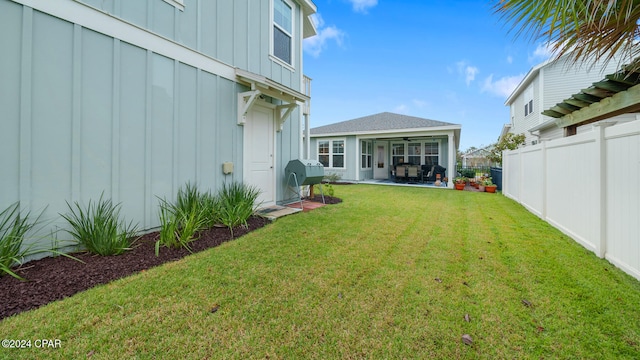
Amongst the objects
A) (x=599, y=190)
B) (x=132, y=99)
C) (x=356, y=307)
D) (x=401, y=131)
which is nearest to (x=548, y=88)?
(x=401, y=131)

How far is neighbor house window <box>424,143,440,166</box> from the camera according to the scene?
47.1 ft

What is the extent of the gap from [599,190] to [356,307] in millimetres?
3545

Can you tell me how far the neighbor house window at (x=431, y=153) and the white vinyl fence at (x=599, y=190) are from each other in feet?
30.6

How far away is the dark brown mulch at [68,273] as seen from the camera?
7.13ft

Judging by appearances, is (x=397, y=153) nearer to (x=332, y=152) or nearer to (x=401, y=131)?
(x=401, y=131)

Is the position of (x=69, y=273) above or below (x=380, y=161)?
below

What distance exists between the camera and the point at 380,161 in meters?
15.9

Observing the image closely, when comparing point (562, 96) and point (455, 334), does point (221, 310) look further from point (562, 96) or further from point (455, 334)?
point (562, 96)

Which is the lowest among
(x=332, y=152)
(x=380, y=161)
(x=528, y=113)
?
(x=380, y=161)

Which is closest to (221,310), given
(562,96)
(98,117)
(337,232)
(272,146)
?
(337,232)

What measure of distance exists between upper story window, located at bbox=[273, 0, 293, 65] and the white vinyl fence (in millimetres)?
6357

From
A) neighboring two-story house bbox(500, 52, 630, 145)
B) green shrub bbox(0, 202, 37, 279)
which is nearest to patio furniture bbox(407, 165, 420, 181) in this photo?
neighboring two-story house bbox(500, 52, 630, 145)

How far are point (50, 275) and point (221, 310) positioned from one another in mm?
1992

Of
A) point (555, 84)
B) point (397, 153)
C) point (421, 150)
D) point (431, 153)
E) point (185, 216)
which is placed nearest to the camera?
point (185, 216)
